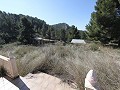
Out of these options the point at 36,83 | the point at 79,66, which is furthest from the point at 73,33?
the point at 79,66

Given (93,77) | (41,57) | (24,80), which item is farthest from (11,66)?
(93,77)

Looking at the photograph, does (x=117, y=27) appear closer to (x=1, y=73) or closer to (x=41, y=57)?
(x=41, y=57)

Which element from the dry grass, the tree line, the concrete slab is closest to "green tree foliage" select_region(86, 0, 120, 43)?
the tree line

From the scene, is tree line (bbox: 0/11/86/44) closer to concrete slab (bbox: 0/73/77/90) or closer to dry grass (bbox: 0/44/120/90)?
dry grass (bbox: 0/44/120/90)

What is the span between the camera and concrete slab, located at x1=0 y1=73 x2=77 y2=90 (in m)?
3.87

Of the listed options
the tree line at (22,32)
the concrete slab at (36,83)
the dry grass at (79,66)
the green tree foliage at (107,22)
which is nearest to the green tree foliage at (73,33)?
the tree line at (22,32)

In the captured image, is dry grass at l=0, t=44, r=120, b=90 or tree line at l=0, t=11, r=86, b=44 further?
tree line at l=0, t=11, r=86, b=44

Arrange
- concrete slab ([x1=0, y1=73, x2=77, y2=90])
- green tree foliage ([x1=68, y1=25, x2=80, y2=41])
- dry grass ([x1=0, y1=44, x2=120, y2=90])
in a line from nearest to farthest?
dry grass ([x1=0, y1=44, x2=120, y2=90]) → concrete slab ([x1=0, y1=73, x2=77, y2=90]) → green tree foliage ([x1=68, y1=25, x2=80, y2=41])

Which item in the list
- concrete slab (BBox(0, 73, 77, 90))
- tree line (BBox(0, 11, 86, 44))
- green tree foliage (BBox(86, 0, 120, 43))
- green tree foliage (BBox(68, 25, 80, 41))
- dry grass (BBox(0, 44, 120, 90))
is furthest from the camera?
green tree foliage (BBox(68, 25, 80, 41))

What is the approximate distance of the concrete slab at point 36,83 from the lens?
12.7ft

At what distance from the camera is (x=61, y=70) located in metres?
4.75

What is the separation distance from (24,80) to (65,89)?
145 centimetres

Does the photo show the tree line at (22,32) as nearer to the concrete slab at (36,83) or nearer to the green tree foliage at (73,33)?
the green tree foliage at (73,33)

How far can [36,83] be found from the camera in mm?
4246
